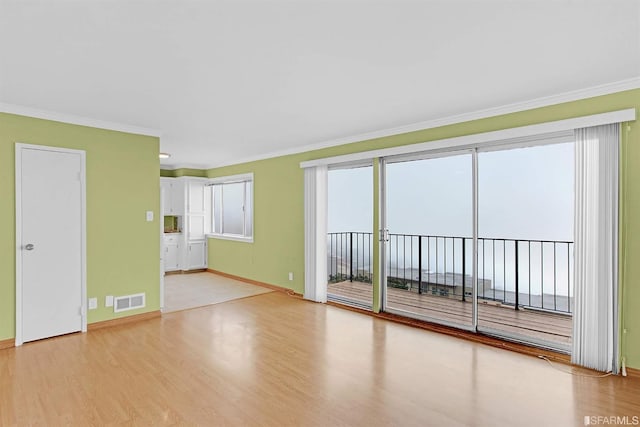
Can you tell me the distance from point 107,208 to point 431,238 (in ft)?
15.8

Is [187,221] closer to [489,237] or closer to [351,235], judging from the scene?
[351,235]

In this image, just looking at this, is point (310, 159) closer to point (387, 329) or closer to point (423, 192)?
point (423, 192)

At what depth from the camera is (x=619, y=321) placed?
2928 millimetres

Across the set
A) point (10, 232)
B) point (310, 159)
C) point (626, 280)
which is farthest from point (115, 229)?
point (626, 280)

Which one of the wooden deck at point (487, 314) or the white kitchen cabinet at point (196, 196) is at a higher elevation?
the white kitchen cabinet at point (196, 196)

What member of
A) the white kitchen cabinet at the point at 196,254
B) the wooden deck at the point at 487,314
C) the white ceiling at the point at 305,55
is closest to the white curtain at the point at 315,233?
the wooden deck at the point at 487,314

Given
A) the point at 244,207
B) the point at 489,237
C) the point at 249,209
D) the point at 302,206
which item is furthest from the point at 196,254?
the point at 489,237

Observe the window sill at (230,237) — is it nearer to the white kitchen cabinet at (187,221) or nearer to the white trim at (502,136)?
the white kitchen cabinet at (187,221)

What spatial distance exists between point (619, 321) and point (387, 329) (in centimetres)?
217

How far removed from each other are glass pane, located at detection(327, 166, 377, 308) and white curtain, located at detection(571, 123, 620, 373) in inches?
93.1

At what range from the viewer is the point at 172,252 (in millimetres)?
7832

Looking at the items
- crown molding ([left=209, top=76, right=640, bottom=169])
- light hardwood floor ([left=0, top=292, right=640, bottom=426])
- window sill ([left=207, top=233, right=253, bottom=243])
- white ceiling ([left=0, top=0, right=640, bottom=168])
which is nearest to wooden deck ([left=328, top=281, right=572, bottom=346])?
light hardwood floor ([left=0, top=292, right=640, bottom=426])

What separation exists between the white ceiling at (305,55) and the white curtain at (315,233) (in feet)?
5.46

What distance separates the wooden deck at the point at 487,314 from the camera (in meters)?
3.95
